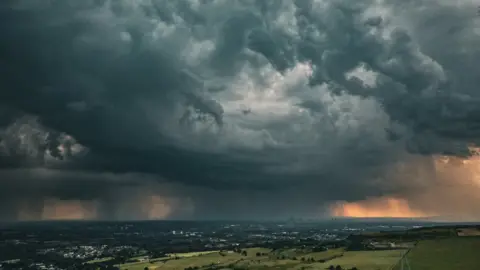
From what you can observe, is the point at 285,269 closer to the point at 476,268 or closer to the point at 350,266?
the point at 350,266

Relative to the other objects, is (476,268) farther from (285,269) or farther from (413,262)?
(285,269)

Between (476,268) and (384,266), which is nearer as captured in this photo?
(476,268)

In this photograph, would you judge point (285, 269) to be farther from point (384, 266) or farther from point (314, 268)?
point (384, 266)

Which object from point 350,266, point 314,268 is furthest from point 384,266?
point 314,268

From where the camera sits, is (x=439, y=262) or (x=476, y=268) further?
(x=439, y=262)

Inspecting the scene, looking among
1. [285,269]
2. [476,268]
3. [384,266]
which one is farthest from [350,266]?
[476,268]

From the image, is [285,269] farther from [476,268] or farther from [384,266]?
[476,268]
